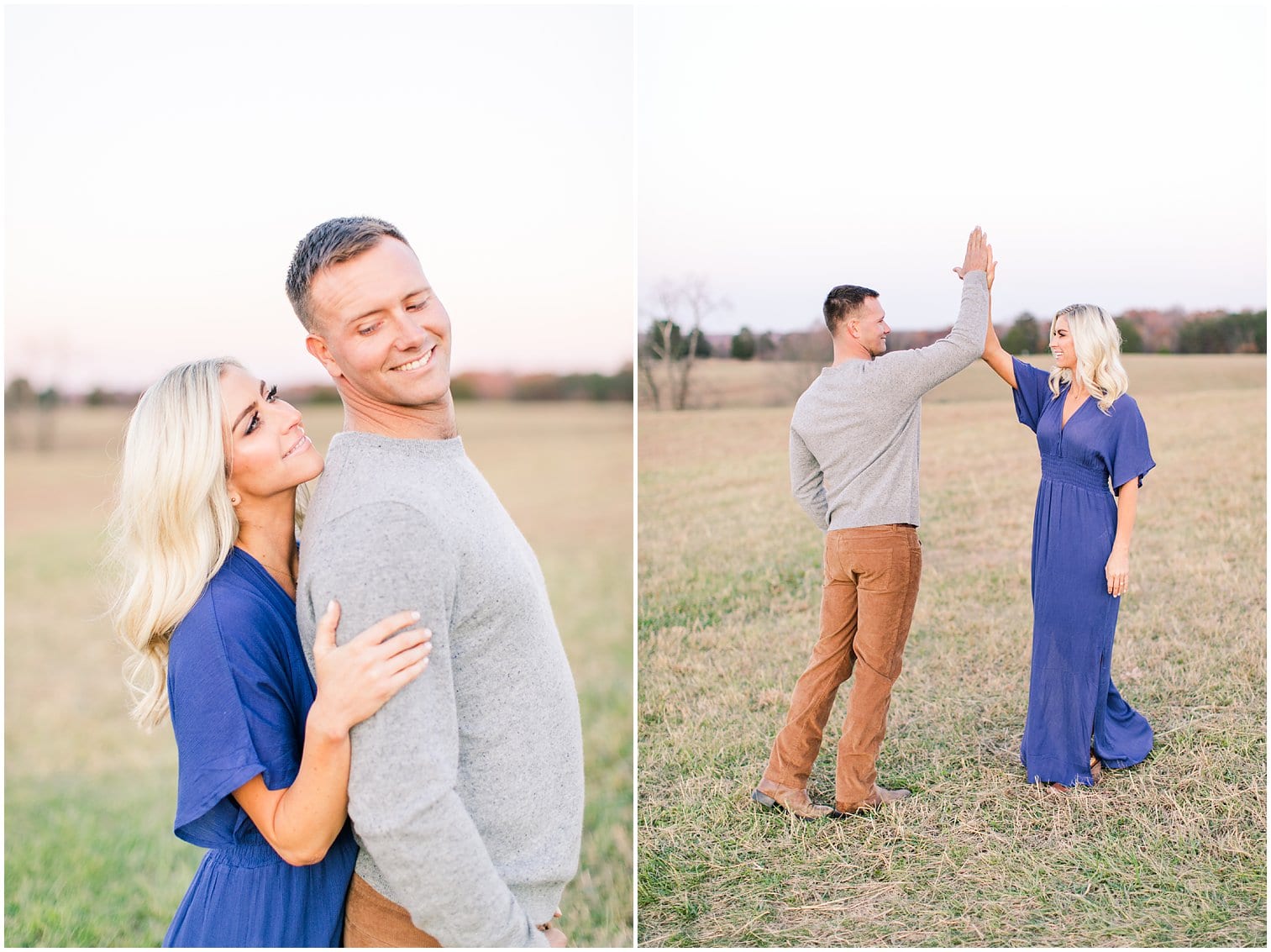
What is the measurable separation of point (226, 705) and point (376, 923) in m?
0.56

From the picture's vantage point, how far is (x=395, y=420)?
1933mm

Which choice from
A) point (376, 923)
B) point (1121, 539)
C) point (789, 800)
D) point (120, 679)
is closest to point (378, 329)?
point (376, 923)

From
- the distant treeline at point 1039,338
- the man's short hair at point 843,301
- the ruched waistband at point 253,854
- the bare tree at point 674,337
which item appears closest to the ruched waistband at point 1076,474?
the distant treeline at point 1039,338

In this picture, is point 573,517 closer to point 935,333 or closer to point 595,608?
point 595,608

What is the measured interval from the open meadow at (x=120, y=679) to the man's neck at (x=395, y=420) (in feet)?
1.74

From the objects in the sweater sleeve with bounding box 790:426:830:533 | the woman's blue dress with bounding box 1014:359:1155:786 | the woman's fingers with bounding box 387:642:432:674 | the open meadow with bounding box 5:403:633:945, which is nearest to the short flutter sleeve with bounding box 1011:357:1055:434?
the woman's blue dress with bounding box 1014:359:1155:786

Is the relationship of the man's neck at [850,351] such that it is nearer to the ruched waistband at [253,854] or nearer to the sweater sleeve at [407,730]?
the sweater sleeve at [407,730]

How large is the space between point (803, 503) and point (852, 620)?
0.43 m

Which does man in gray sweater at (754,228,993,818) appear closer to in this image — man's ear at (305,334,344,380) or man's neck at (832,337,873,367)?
man's neck at (832,337,873,367)

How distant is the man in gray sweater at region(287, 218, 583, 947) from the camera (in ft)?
5.57

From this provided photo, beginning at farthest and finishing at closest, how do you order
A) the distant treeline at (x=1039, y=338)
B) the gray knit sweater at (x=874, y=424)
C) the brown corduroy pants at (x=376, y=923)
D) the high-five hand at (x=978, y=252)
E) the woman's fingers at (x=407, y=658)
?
the distant treeline at (x=1039, y=338) → the gray knit sweater at (x=874, y=424) → the high-five hand at (x=978, y=252) → the brown corduroy pants at (x=376, y=923) → the woman's fingers at (x=407, y=658)

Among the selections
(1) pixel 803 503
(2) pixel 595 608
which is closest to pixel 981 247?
(1) pixel 803 503

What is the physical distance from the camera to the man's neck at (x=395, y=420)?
6.33 feet

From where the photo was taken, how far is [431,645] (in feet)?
5.65
